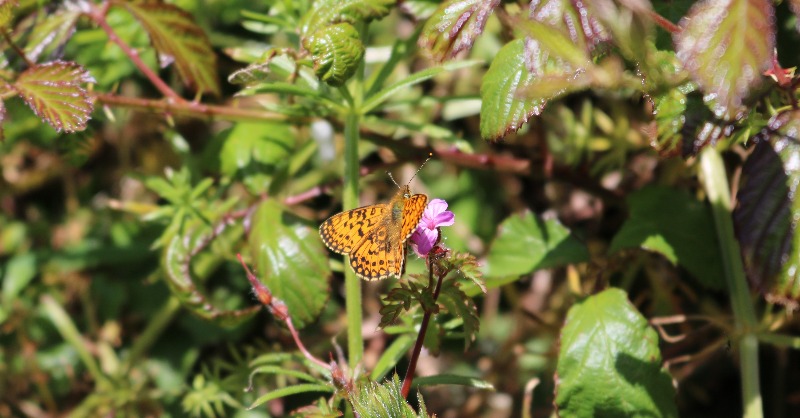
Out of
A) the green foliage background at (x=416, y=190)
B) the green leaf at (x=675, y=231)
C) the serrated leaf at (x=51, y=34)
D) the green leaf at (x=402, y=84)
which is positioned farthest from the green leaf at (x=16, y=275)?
the green leaf at (x=675, y=231)

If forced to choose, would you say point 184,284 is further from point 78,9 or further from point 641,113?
point 641,113

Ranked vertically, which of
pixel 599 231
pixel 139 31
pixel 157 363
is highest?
pixel 139 31

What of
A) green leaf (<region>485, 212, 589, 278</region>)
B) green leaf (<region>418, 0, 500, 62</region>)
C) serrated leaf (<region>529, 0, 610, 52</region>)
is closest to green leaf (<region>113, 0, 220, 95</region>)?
green leaf (<region>418, 0, 500, 62</region>)

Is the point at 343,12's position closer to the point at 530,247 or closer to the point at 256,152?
the point at 256,152

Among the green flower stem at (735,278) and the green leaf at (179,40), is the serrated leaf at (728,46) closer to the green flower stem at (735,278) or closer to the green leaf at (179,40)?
the green flower stem at (735,278)

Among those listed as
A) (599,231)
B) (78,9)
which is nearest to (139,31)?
(78,9)

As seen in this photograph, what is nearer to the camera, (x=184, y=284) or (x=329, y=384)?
(x=329, y=384)

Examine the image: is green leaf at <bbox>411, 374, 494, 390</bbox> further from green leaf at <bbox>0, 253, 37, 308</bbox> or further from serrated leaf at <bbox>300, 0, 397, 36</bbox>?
green leaf at <bbox>0, 253, 37, 308</bbox>
